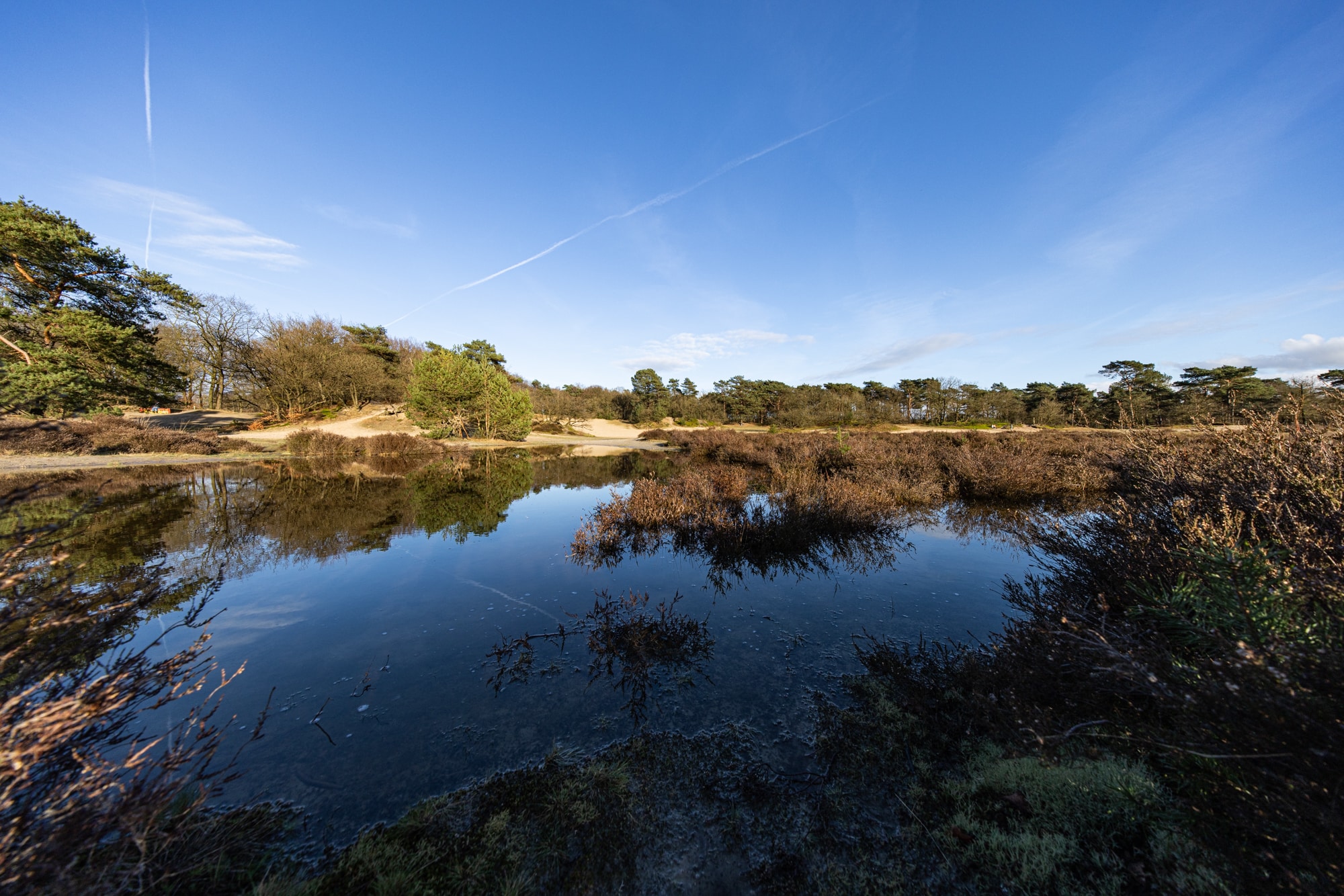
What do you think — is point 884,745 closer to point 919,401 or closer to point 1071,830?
point 1071,830

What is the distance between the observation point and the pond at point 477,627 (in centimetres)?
332

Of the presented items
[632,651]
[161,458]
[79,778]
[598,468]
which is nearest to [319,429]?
[161,458]

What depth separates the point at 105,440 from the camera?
1855 centimetres

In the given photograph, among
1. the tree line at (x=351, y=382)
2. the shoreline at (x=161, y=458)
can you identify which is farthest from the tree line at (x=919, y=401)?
the shoreline at (x=161, y=458)

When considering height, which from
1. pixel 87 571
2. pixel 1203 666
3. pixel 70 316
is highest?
pixel 70 316

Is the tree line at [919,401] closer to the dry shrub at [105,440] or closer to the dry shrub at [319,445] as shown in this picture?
the dry shrub at [319,445]

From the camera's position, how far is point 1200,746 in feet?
5.96

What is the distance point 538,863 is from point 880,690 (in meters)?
3.11

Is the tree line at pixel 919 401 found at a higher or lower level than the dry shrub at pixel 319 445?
higher

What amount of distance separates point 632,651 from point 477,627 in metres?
2.12

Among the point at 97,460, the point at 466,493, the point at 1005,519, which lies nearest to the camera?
the point at 1005,519

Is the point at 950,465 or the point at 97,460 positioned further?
the point at 97,460

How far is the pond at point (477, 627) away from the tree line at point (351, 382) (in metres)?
2.86

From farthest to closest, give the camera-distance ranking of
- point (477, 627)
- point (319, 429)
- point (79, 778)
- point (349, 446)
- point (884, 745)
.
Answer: point (319, 429) < point (349, 446) < point (477, 627) < point (884, 745) < point (79, 778)
